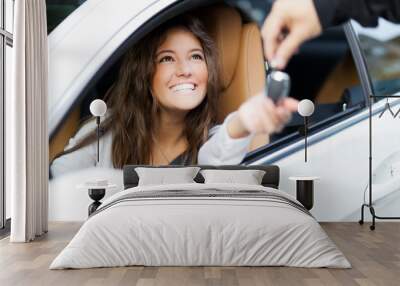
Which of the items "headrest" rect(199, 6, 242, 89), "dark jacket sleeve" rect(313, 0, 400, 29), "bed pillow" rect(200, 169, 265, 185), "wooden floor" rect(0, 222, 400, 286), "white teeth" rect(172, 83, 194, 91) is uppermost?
"dark jacket sleeve" rect(313, 0, 400, 29)

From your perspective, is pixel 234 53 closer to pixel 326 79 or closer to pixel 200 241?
pixel 326 79

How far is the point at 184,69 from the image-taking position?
802cm

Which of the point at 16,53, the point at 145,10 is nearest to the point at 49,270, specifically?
the point at 16,53

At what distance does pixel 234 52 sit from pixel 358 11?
68.9 inches

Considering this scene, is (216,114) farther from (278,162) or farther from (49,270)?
(49,270)

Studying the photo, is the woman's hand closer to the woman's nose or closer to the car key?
the car key

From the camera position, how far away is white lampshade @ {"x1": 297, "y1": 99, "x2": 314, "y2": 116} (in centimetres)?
782

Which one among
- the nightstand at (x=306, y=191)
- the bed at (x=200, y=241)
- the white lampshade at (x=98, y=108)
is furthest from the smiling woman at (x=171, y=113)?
the bed at (x=200, y=241)

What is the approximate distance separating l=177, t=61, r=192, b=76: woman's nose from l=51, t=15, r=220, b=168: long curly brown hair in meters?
0.27

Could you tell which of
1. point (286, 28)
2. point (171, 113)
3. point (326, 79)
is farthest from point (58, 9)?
point (326, 79)

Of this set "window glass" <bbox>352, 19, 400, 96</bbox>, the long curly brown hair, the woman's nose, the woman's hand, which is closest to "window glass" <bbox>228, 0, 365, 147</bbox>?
the woman's hand

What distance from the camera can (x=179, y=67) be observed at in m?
8.03

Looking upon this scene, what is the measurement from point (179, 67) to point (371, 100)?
259cm

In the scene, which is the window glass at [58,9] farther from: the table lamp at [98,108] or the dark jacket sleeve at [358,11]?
the dark jacket sleeve at [358,11]
